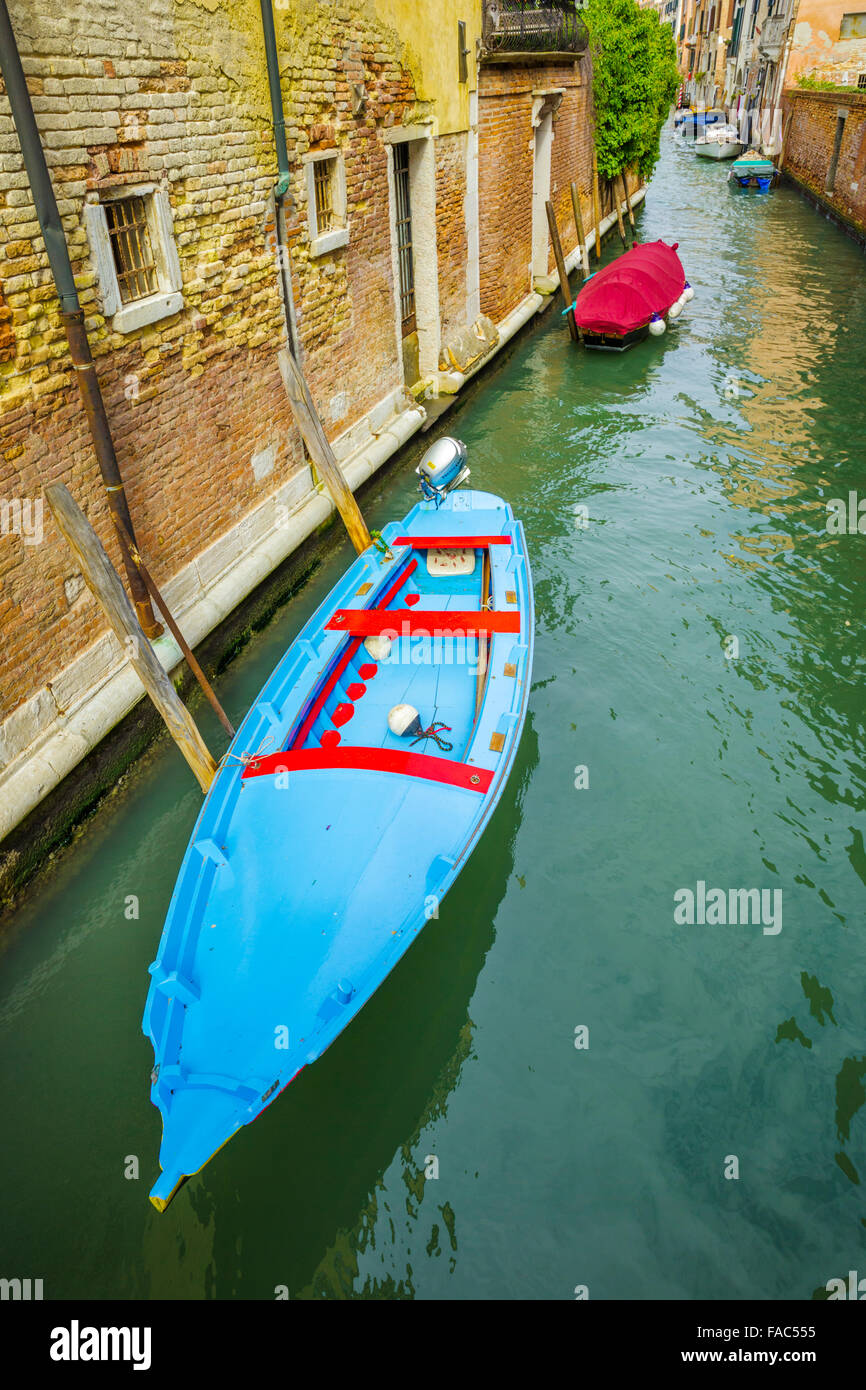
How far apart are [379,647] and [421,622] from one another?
0.31 m

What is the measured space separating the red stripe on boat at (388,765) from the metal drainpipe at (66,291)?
1891 mm

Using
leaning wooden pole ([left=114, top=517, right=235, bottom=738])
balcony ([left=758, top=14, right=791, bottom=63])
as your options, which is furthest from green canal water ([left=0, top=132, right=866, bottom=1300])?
balcony ([left=758, top=14, right=791, bottom=63])

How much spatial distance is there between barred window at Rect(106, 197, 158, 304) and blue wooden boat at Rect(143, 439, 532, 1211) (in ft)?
7.42

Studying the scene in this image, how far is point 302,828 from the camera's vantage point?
4.12 meters

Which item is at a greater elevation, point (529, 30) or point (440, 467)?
point (529, 30)

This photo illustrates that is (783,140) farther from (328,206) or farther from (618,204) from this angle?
(328,206)

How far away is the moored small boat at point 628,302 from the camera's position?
1286 cm

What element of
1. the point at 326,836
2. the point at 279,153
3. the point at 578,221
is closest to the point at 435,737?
the point at 326,836

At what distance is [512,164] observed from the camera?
41.0 ft

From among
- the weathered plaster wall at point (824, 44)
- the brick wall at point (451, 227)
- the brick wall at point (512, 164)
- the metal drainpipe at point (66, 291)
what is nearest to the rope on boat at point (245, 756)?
the metal drainpipe at point (66, 291)

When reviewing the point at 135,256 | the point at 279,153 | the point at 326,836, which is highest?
the point at 279,153

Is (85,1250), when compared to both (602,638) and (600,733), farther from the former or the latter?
(602,638)

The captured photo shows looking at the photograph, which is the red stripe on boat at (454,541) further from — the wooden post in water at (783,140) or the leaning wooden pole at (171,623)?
the wooden post in water at (783,140)

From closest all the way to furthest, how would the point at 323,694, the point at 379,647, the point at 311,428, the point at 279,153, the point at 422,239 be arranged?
the point at 323,694
the point at 379,647
the point at 279,153
the point at 311,428
the point at 422,239
